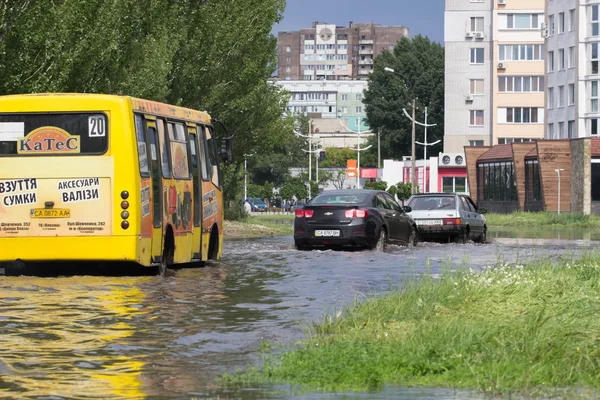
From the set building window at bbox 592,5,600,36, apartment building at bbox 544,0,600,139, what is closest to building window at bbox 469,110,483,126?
apartment building at bbox 544,0,600,139

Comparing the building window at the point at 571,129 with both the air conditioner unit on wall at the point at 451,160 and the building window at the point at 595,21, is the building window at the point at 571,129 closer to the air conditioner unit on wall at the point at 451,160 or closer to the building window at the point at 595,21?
the building window at the point at 595,21

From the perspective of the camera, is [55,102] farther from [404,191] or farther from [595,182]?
[404,191]

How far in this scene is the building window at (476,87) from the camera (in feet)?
392

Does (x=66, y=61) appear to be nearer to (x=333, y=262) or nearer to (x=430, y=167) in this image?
(x=333, y=262)

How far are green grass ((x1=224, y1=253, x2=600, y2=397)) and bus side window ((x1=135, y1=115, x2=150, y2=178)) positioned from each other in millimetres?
6972

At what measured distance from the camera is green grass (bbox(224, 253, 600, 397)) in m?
9.48

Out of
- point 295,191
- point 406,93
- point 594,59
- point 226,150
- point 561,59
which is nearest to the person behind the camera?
point 226,150

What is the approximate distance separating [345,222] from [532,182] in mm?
54468

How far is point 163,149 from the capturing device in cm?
2184

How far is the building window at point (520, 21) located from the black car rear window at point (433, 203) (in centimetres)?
8161

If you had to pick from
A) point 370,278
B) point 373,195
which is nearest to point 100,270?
point 370,278

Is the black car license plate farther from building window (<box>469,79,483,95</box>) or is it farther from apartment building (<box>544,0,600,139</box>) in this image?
building window (<box>469,79,483,95</box>)

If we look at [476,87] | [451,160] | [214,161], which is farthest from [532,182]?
[214,161]

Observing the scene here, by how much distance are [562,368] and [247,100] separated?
42976mm
